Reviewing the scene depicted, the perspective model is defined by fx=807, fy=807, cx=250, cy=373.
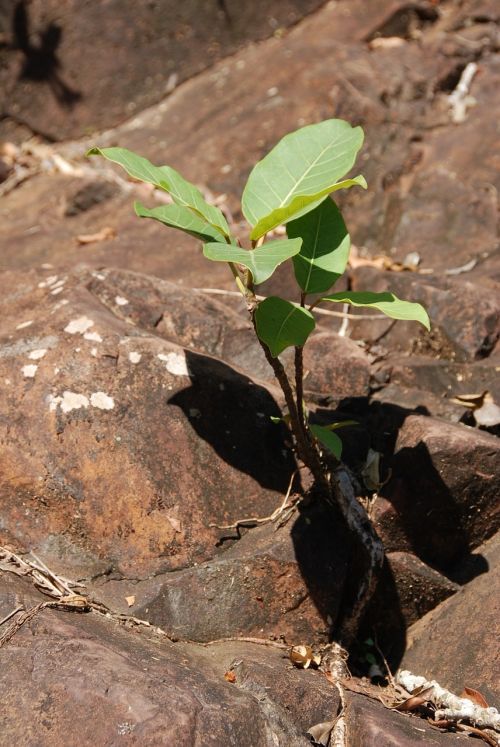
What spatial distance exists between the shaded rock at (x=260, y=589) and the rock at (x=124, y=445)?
0.25 feet

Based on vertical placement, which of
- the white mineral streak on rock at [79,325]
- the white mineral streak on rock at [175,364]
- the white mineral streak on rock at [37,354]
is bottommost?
the white mineral streak on rock at [175,364]

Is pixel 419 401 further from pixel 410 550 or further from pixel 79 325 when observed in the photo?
pixel 79 325

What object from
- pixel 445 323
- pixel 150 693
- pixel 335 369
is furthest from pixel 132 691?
pixel 445 323

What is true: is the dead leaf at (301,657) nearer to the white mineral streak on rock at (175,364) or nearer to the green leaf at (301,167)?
the white mineral streak on rock at (175,364)

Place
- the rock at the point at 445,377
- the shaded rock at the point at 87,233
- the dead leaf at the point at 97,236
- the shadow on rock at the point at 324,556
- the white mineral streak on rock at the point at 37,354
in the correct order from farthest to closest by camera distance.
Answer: the dead leaf at the point at 97,236, the shaded rock at the point at 87,233, the rock at the point at 445,377, the white mineral streak on rock at the point at 37,354, the shadow on rock at the point at 324,556

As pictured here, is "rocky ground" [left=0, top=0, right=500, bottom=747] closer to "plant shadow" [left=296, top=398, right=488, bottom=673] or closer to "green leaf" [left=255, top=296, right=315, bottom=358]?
"plant shadow" [left=296, top=398, right=488, bottom=673]

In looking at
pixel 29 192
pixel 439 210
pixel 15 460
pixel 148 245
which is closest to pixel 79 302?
pixel 15 460

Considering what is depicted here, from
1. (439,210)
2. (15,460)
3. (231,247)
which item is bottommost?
(439,210)

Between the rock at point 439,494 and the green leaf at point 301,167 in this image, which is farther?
the rock at point 439,494

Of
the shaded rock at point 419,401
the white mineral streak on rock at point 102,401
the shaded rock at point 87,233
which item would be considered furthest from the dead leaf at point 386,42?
the white mineral streak on rock at point 102,401

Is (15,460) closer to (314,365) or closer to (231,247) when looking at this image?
(231,247)

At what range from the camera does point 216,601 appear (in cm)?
235

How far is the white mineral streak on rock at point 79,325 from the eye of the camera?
2648mm

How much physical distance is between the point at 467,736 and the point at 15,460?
1.48m
